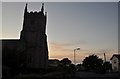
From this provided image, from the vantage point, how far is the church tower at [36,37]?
6819cm

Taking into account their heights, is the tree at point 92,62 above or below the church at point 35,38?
below

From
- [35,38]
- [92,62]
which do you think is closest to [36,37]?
[35,38]

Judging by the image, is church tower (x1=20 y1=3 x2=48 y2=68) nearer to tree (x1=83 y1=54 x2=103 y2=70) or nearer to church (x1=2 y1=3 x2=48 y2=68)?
church (x1=2 y1=3 x2=48 y2=68)

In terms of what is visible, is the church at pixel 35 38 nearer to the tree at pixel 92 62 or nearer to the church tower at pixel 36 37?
the church tower at pixel 36 37

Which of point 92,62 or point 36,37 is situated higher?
point 36,37

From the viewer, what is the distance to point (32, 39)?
70.7 metres

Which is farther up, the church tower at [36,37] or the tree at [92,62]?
the church tower at [36,37]

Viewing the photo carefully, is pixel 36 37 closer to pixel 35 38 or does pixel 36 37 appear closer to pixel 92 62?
pixel 35 38

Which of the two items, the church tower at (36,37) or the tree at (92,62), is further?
the tree at (92,62)

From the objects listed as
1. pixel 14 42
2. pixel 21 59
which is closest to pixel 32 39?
pixel 14 42

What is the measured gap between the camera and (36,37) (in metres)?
69.9

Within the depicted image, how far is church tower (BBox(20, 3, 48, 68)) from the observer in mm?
68188

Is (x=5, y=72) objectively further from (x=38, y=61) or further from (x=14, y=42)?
(x=14, y=42)

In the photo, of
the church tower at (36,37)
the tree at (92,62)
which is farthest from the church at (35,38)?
the tree at (92,62)
